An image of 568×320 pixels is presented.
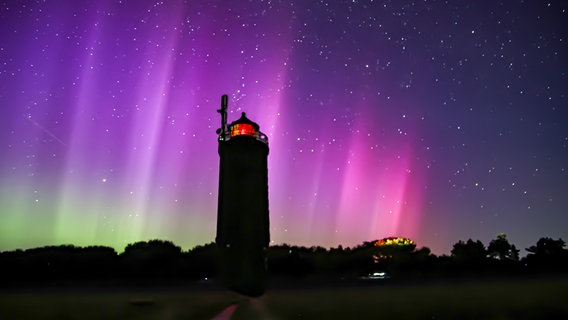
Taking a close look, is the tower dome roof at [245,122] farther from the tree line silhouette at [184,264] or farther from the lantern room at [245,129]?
the tree line silhouette at [184,264]

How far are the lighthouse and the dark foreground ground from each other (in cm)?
104

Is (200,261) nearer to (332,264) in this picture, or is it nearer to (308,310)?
(332,264)

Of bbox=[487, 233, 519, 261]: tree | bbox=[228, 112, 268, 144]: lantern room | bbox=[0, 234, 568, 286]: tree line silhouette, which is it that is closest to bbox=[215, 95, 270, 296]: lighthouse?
bbox=[228, 112, 268, 144]: lantern room

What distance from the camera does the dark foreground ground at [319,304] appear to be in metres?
13.9

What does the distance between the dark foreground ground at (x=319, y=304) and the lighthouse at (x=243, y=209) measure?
41.1 inches

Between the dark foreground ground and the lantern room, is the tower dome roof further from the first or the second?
the dark foreground ground

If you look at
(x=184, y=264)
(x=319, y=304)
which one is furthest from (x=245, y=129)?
(x=184, y=264)

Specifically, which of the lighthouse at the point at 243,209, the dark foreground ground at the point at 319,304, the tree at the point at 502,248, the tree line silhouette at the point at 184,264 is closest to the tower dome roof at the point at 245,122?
the lighthouse at the point at 243,209

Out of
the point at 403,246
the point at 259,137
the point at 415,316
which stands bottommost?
the point at 415,316

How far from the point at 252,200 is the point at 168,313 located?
6280mm

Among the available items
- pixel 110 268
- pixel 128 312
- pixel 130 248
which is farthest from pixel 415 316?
pixel 130 248

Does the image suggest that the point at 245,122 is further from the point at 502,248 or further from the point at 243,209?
the point at 502,248

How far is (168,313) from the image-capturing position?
46.4 feet

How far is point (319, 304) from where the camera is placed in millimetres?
14727
